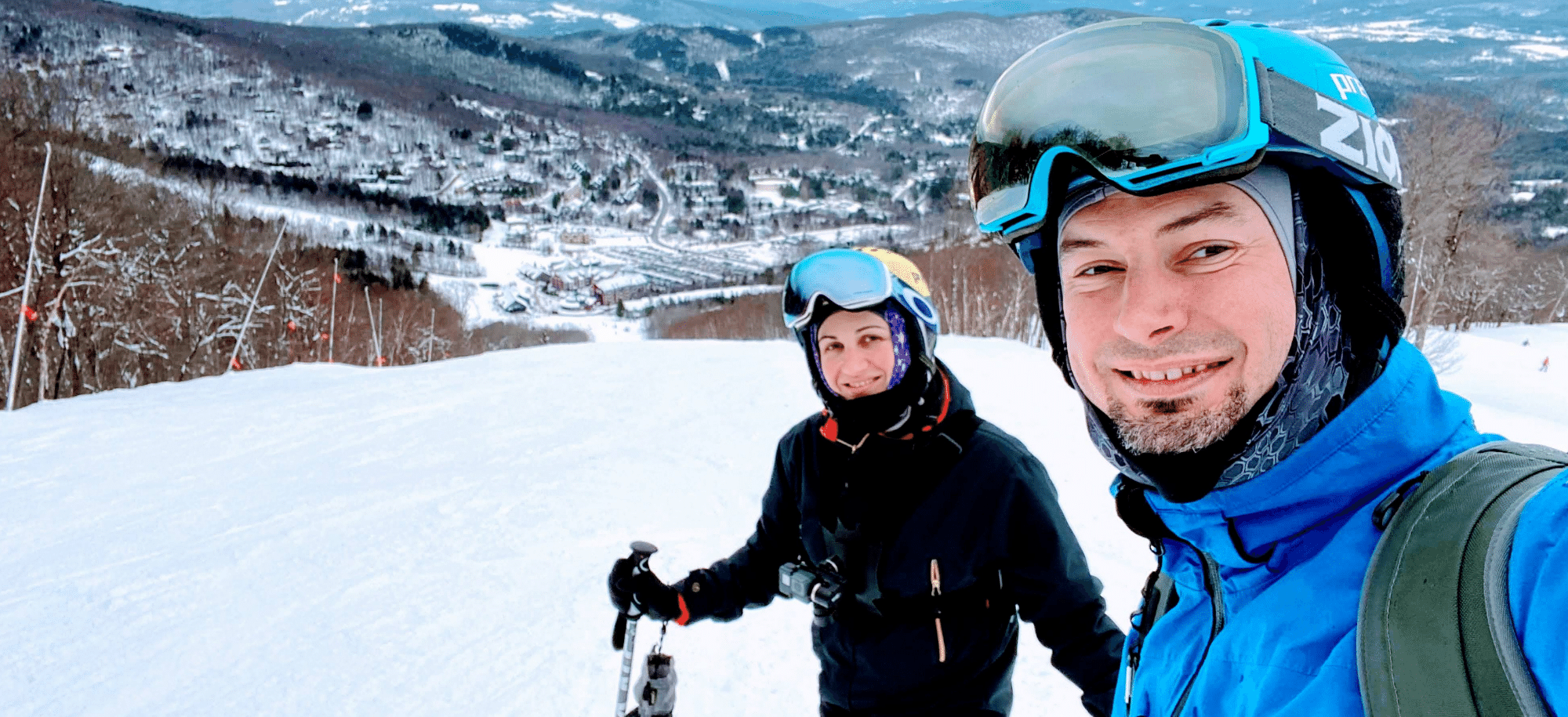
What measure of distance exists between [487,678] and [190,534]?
3.43m

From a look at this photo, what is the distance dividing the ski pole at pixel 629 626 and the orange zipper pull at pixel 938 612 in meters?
0.90

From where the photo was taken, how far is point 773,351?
13.6 metres

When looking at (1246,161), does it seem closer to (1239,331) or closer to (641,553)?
(1239,331)

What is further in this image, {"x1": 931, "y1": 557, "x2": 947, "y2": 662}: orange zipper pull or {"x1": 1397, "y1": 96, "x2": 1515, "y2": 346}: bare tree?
{"x1": 1397, "y1": 96, "x2": 1515, "y2": 346}: bare tree

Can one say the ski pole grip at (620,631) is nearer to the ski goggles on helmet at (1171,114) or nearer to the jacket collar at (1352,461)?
the ski goggles on helmet at (1171,114)

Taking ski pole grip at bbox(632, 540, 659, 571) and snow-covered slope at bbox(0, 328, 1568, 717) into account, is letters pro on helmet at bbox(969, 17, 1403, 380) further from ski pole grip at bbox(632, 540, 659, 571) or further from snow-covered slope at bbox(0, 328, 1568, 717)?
snow-covered slope at bbox(0, 328, 1568, 717)

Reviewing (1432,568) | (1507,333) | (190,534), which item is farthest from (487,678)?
(1507,333)

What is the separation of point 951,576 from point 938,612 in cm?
10

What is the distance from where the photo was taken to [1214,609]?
0.92 metres

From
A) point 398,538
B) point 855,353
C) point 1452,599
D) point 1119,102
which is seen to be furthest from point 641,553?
point 398,538

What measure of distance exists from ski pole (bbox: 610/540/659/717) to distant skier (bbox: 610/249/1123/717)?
0.48 meters

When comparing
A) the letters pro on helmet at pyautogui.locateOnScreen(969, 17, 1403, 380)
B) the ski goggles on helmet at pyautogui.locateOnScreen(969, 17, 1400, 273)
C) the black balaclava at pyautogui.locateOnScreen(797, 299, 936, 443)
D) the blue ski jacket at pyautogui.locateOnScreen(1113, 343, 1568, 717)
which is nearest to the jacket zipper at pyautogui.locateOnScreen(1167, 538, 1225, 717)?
the blue ski jacket at pyautogui.locateOnScreen(1113, 343, 1568, 717)

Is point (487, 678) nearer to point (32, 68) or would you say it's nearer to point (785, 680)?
point (785, 680)

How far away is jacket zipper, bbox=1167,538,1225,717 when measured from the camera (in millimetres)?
897
